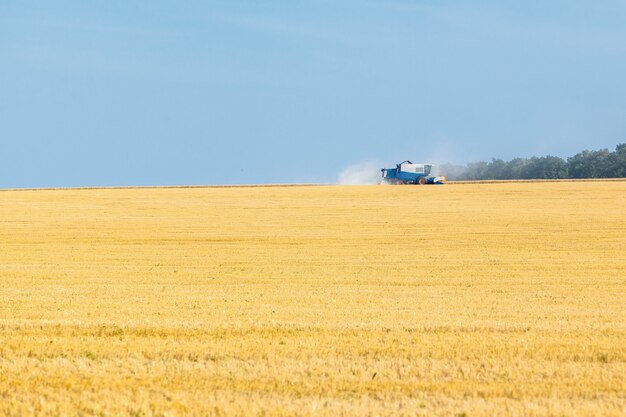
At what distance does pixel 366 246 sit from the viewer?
38.6 metres

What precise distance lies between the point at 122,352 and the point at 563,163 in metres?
128

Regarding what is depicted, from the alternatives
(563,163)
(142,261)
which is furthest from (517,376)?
(563,163)

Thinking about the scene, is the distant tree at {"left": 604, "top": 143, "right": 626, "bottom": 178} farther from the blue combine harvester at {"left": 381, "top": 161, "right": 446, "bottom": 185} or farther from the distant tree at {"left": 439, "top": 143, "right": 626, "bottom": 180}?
the blue combine harvester at {"left": 381, "top": 161, "right": 446, "bottom": 185}

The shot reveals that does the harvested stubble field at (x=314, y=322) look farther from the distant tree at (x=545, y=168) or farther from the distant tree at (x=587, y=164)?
the distant tree at (x=545, y=168)

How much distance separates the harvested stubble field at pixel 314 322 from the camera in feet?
30.7

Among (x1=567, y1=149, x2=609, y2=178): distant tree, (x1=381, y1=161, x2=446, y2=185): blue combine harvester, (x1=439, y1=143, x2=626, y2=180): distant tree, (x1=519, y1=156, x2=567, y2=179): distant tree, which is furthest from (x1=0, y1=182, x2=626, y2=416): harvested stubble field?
(x1=519, y1=156, x2=567, y2=179): distant tree

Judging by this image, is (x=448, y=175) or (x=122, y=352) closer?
(x=122, y=352)

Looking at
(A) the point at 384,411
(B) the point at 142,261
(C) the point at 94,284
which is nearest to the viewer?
(A) the point at 384,411

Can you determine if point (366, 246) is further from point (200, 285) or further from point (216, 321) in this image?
point (216, 321)

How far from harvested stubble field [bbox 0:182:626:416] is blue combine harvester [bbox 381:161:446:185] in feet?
131

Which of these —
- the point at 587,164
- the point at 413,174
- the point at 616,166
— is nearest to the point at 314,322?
the point at 413,174

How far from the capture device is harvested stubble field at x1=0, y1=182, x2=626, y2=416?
30.7 ft

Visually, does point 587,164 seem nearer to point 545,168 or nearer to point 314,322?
point 545,168

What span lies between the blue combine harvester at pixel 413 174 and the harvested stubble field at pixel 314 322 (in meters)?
39.8
